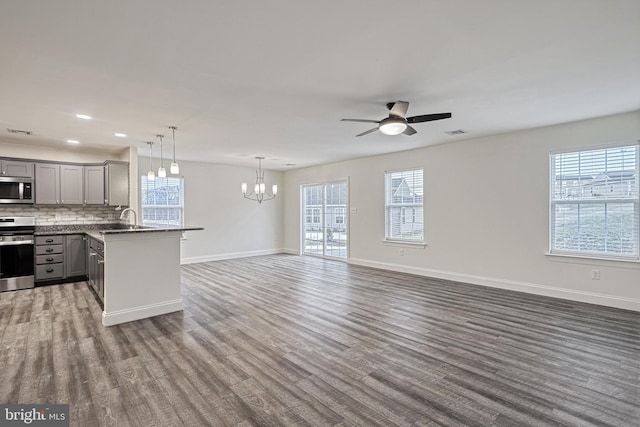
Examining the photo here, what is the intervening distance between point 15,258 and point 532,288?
27.3 feet

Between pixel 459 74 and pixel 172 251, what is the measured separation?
3899mm

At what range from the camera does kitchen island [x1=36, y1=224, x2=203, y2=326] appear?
12.4ft

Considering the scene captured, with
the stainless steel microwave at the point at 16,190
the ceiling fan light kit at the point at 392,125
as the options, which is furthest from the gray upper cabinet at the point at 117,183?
the ceiling fan light kit at the point at 392,125

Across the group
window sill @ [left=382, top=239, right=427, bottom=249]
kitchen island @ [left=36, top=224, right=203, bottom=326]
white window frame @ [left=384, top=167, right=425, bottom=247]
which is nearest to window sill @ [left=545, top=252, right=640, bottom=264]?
window sill @ [left=382, top=239, right=427, bottom=249]

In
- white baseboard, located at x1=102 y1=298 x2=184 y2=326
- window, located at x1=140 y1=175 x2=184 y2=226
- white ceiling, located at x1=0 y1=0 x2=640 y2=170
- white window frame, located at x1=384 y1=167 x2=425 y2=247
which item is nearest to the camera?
white ceiling, located at x1=0 y1=0 x2=640 y2=170

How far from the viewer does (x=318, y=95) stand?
347cm

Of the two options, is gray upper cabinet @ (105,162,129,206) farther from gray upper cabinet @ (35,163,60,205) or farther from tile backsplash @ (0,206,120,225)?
gray upper cabinet @ (35,163,60,205)

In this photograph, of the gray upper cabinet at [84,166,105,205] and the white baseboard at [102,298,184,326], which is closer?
the white baseboard at [102,298,184,326]

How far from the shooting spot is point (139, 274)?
3963mm

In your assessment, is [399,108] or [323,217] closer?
[399,108]

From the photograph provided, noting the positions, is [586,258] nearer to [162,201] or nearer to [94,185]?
[162,201]

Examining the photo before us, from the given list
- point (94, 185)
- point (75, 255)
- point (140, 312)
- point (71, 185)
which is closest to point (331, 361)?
point (140, 312)

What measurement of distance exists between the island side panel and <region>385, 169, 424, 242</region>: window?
4.46 m

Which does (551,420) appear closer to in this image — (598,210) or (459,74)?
(459,74)
